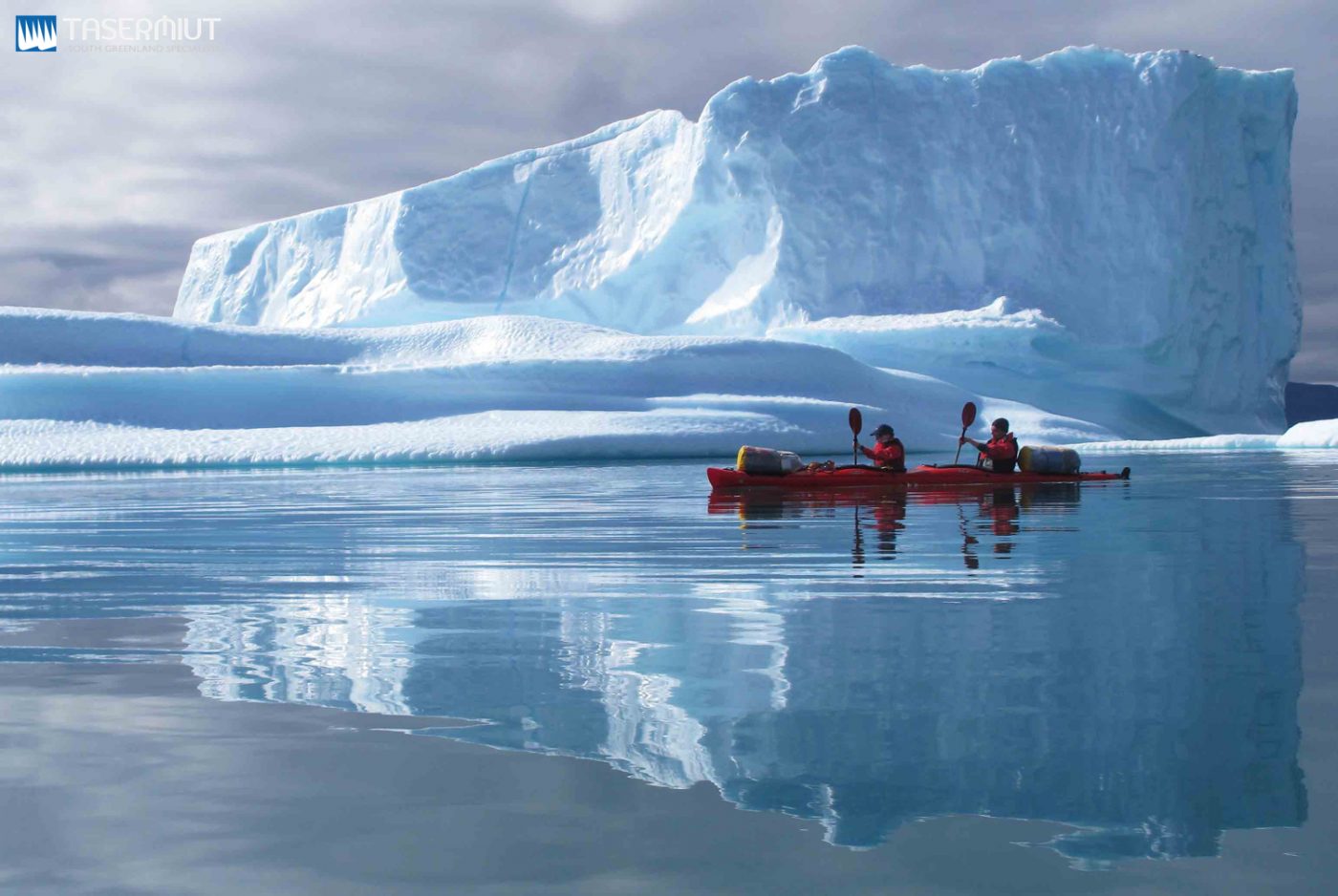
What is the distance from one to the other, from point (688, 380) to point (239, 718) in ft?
73.6

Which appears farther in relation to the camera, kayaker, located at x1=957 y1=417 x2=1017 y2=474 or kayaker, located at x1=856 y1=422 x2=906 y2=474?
kayaker, located at x1=957 y1=417 x2=1017 y2=474

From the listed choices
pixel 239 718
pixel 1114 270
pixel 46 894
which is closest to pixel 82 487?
pixel 239 718

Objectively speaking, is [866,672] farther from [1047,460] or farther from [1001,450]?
[1047,460]

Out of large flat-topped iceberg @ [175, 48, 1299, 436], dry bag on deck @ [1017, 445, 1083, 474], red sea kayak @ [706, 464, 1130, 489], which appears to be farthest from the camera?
large flat-topped iceberg @ [175, 48, 1299, 436]

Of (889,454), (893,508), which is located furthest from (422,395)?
(893,508)

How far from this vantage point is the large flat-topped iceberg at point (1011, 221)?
30.5 metres

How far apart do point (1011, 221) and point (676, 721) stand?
29.1 meters

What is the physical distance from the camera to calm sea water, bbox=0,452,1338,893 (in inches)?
82.2

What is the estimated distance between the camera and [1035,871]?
79.2 inches

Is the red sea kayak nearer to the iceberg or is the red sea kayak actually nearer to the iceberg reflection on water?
the iceberg reflection on water

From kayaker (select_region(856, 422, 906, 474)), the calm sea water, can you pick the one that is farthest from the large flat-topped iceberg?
the calm sea water

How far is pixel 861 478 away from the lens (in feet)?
36.9

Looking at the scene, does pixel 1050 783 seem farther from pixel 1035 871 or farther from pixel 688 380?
pixel 688 380

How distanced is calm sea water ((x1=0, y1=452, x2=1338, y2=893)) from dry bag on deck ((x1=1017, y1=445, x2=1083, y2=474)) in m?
6.03
